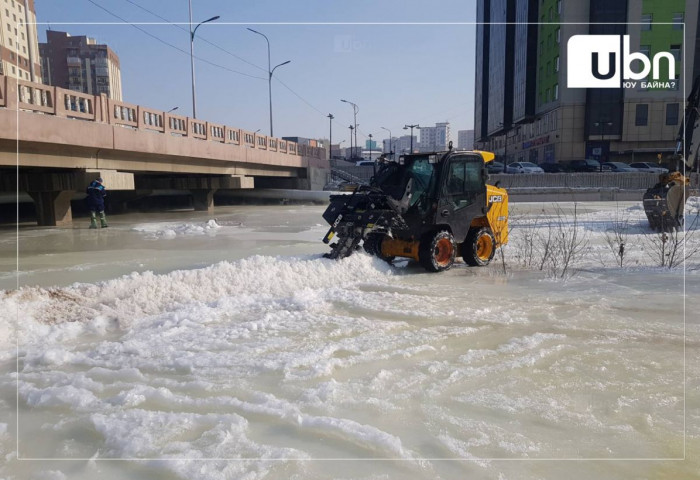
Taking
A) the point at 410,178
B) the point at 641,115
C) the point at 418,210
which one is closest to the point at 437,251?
the point at 418,210

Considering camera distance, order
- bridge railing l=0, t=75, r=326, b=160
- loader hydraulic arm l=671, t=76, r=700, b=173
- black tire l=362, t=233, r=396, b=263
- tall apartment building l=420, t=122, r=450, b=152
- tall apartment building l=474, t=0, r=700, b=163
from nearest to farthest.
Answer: black tire l=362, t=233, r=396, b=263 → bridge railing l=0, t=75, r=326, b=160 → loader hydraulic arm l=671, t=76, r=700, b=173 → tall apartment building l=474, t=0, r=700, b=163 → tall apartment building l=420, t=122, r=450, b=152

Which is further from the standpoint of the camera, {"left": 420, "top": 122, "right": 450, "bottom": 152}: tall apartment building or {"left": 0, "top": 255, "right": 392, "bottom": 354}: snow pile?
{"left": 420, "top": 122, "right": 450, "bottom": 152}: tall apartment building

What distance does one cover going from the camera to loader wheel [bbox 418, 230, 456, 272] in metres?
8.77

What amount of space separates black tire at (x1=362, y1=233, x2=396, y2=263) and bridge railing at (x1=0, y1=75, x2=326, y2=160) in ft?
33.5

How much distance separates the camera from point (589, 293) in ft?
24.2

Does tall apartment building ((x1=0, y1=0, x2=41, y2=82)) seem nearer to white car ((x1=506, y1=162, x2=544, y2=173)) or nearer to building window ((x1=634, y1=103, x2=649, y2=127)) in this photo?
white car ((x1=506, y1=162, x2=544, y2=173))

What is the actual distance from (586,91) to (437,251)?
A: 46.5 m

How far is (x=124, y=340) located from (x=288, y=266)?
115 inches

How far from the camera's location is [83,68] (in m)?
75.6

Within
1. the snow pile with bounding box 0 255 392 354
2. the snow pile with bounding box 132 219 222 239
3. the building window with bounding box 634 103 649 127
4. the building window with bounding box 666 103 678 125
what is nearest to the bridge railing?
the snow pile with bounding box 132 219 222 239

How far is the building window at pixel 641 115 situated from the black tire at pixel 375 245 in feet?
156

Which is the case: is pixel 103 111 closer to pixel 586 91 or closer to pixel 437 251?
pixel 437 251

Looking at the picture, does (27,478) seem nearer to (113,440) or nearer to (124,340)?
(113,440)

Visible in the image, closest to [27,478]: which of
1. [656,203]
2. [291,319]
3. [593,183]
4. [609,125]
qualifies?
[291,319]
